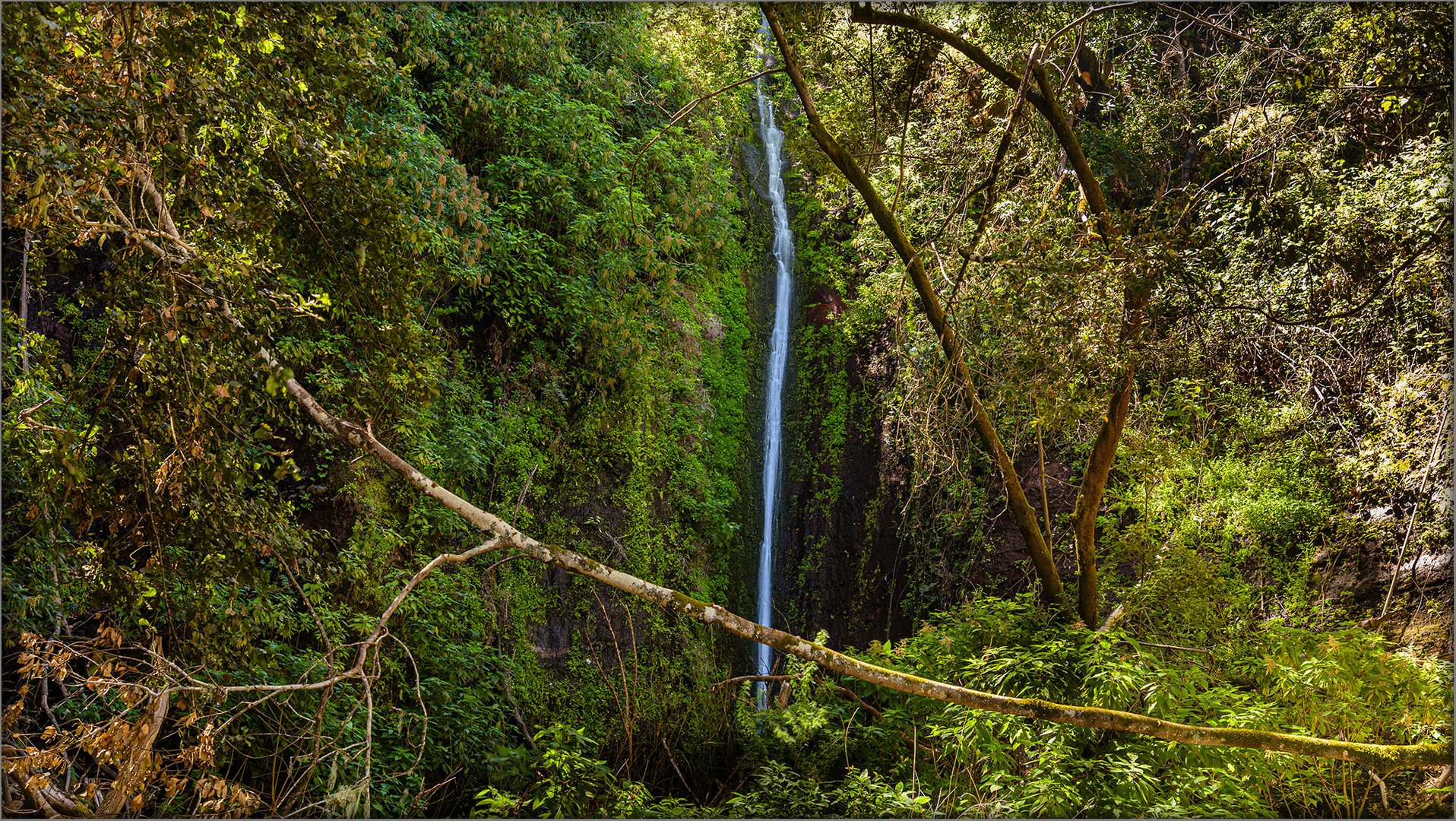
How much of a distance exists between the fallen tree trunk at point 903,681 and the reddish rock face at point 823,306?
8.19m

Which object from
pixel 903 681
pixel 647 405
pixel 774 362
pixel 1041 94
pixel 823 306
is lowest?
pixel 903 681

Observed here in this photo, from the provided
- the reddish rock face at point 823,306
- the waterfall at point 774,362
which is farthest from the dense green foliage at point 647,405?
the reddish rock face at point 823,306

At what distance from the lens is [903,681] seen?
3996mm

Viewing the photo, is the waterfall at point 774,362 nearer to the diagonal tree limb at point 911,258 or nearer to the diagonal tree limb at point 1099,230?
the diagonal tree limb at point 1099,230

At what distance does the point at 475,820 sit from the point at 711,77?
6.48 meters

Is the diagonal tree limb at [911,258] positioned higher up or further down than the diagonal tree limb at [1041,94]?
further down

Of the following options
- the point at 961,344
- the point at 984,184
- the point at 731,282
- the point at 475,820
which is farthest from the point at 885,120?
the point at 731,282

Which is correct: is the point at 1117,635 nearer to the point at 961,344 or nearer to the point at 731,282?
the point at 961,344

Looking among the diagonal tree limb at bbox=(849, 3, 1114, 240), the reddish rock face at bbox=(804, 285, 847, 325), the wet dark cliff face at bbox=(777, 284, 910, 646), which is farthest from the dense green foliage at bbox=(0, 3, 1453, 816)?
the reddish rock face at bbox=(804, 285, 847, 325)

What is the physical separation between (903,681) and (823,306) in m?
8.45

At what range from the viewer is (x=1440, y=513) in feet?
20.4

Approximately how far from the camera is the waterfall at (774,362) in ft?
33.6

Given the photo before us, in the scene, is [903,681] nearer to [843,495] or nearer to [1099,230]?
[1099,230]

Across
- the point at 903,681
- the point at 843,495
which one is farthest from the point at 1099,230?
the point at 843,495
